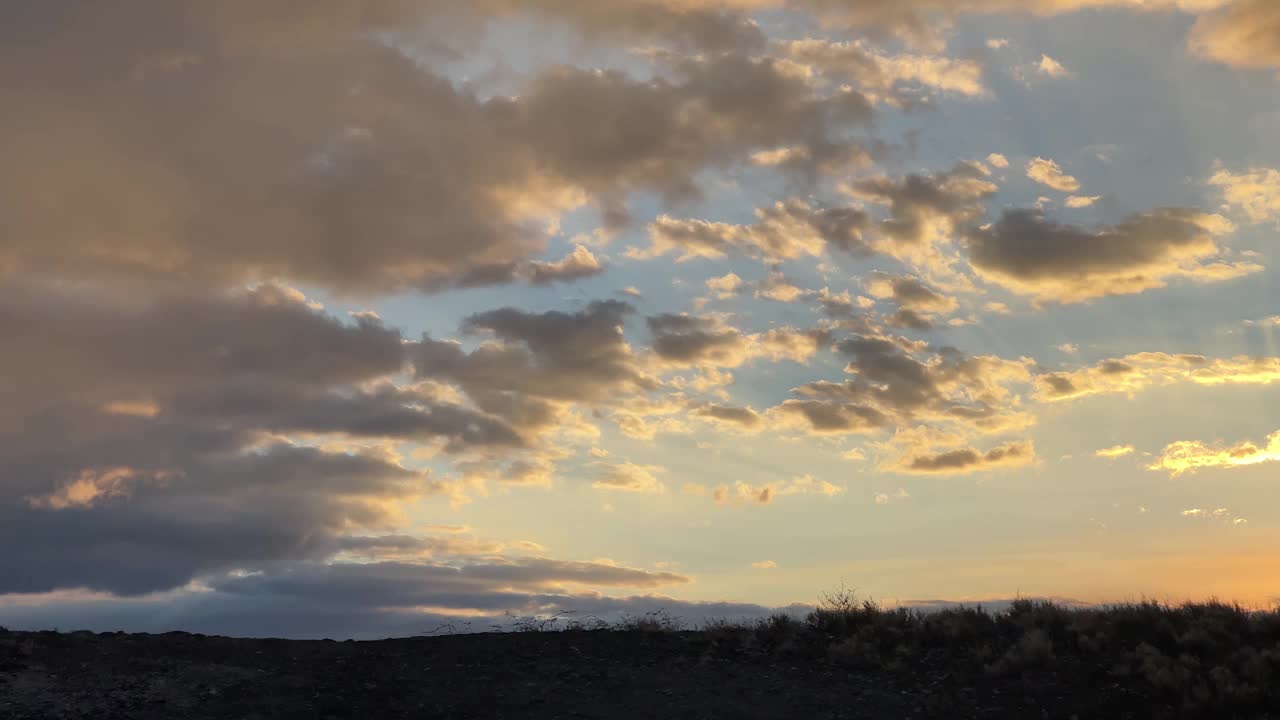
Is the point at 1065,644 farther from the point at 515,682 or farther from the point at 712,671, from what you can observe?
the point at 515,682

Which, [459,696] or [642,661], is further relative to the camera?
[642,661]

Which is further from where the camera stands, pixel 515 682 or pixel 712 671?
pixel 712 671

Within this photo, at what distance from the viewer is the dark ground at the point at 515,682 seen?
62.2 ft

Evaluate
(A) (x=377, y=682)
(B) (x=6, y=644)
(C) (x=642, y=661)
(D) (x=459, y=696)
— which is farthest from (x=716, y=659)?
(B) (x=6, y=644)

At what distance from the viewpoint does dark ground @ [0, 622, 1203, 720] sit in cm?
1895

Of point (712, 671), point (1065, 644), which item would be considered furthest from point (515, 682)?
point (1065, 644)

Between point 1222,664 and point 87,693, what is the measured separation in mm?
22379

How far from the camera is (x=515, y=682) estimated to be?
2066cm

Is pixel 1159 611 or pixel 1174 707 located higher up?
pixel 1159 611

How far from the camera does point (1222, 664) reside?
19641 millimetres

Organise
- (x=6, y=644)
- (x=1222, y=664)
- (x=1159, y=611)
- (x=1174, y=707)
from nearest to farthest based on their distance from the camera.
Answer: (x=1174, y=707) < (x=1222, y=664) < (x=6, y=644) < (x=1159, y=611)

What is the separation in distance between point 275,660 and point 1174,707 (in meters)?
18.4

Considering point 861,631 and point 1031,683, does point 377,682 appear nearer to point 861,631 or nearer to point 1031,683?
point 861,631

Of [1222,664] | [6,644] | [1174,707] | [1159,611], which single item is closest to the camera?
[1174,707]
